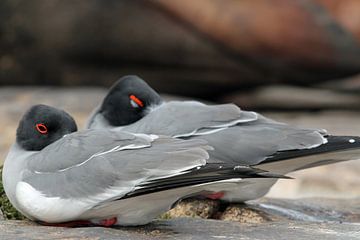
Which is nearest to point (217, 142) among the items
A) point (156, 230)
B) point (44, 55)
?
point (156, 230)

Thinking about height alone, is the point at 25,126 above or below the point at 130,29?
below

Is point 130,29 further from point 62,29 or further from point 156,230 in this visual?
point 156,230

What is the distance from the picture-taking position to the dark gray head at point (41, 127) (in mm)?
6148

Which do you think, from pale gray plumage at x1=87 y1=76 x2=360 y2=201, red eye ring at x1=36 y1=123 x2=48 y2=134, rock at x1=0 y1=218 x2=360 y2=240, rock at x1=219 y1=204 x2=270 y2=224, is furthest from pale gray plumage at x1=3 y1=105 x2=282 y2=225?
rock at x1=219 y1=204 x2=270 y2=224

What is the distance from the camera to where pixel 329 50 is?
559 inches

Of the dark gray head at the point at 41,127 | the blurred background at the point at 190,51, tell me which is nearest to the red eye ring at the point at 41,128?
the dark gray head at the point at 41,127

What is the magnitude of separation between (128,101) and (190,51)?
22.9ft

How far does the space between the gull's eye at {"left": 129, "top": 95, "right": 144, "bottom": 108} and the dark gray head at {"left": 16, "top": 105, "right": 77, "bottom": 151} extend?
1.51 m

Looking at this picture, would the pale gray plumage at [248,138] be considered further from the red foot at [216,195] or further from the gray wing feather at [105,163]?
the gray wing feather at [105,163]

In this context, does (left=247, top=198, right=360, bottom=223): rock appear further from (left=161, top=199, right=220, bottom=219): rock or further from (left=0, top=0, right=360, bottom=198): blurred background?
(left=0, top=0, right=360, bottom=198): blurred background

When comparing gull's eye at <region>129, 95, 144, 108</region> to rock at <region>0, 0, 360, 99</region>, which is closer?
gull's eye at <region>129, 95, 144, 108</region>

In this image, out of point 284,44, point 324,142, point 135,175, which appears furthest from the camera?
point 284,44

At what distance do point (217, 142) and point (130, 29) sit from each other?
7901 mm

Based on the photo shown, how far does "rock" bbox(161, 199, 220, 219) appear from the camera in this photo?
6918 millimetres
